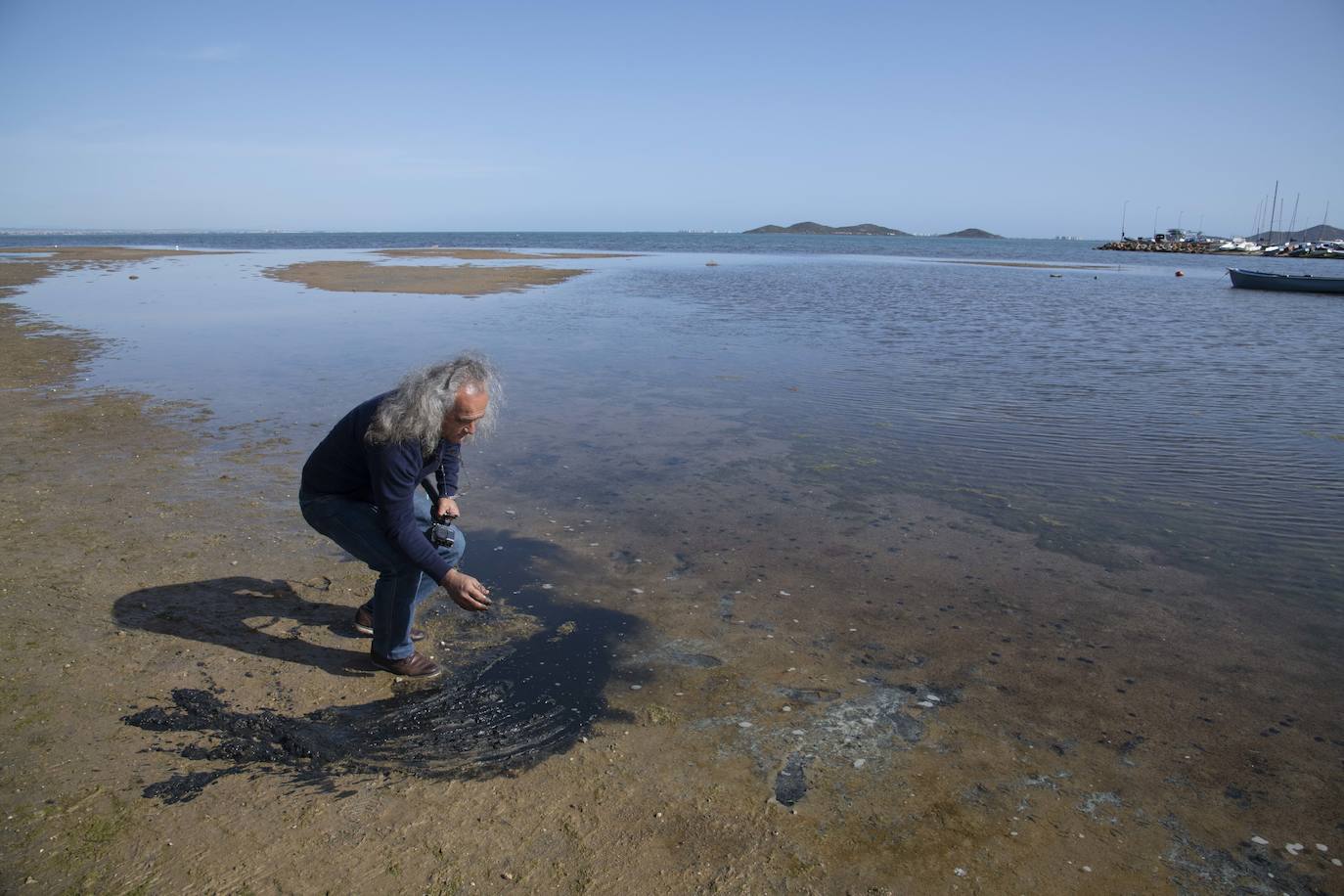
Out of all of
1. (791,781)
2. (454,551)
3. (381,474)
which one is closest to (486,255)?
(454,551)

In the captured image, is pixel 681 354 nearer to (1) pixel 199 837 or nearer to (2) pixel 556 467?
(2) pixel 556 467

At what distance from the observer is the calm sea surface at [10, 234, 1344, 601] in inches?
278

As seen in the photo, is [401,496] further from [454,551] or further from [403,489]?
[454,551]

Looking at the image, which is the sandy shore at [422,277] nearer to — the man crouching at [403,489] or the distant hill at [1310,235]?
the man crouching at [403,489]

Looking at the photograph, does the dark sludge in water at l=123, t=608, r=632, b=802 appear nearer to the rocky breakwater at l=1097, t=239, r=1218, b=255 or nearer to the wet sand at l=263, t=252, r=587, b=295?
the wet sand at l=263, t=252, r=587, b=295

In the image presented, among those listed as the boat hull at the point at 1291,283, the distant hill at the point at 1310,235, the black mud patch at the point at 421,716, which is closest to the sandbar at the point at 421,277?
the black mud patch at the point at 421,716

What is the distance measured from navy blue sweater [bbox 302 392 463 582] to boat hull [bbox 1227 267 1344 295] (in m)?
36.6

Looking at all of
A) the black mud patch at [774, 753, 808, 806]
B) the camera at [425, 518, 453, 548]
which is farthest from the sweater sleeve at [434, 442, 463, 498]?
the black mud patch at [774, 753, 808, 806]

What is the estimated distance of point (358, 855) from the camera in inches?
115

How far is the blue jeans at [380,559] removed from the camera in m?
4.10

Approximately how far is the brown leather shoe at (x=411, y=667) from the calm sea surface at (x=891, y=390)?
3.86m

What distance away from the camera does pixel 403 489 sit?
3.88 m

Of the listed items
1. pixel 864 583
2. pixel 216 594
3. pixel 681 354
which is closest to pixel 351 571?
pixel 216 594

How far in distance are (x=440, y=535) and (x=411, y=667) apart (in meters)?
0.67
